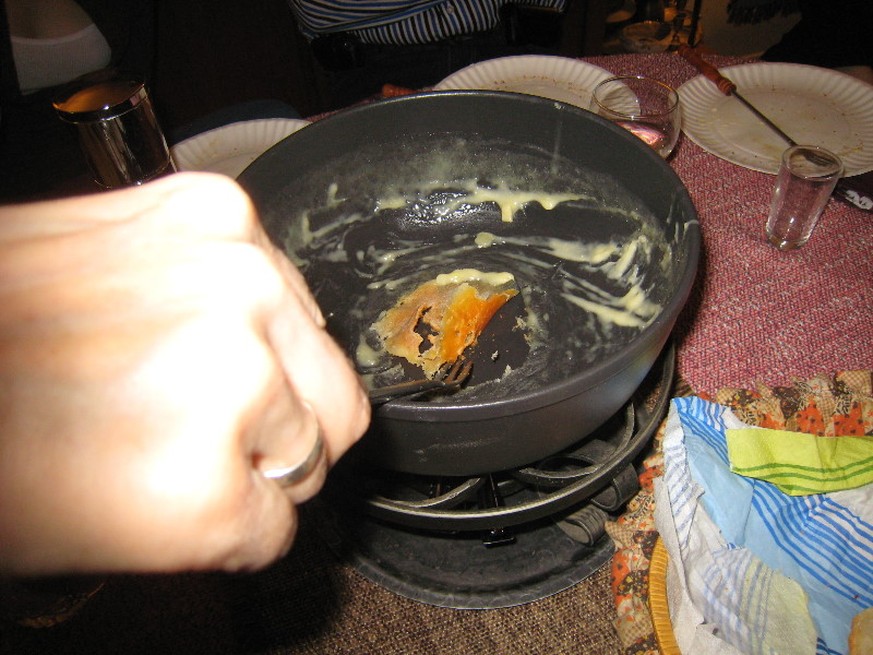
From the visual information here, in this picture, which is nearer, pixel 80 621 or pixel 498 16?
pixel 80 621

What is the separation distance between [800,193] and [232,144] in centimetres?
77

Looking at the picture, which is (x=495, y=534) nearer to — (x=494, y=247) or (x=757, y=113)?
(x=494, y=247)

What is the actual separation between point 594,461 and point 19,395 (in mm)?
515

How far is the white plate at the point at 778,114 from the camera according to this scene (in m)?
0.83

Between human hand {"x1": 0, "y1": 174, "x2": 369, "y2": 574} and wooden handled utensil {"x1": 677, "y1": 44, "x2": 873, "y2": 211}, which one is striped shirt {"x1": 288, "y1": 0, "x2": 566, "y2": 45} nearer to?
wooden handled utensil {"x1": 677, "y1": 44, "x2": 873, "y2": 211}

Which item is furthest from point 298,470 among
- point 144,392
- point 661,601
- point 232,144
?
point 232,144

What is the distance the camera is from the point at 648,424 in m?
0.56

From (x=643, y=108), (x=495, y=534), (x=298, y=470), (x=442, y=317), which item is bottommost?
(x=495, y=534)

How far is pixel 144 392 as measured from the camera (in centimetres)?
18

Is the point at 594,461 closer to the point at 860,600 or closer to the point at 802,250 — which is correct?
the point at 860,600

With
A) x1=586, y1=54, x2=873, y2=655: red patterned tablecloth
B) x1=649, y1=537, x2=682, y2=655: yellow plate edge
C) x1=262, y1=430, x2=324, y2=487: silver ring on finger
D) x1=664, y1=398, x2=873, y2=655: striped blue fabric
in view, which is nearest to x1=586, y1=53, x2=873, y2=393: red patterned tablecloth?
x1=586, y1=54, x2=873, y2=655: red patterned tablecloth

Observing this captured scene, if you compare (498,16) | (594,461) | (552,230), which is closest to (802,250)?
(552,230)

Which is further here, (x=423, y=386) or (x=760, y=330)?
(x=760, y=330)

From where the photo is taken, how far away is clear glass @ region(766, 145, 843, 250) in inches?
27.9
